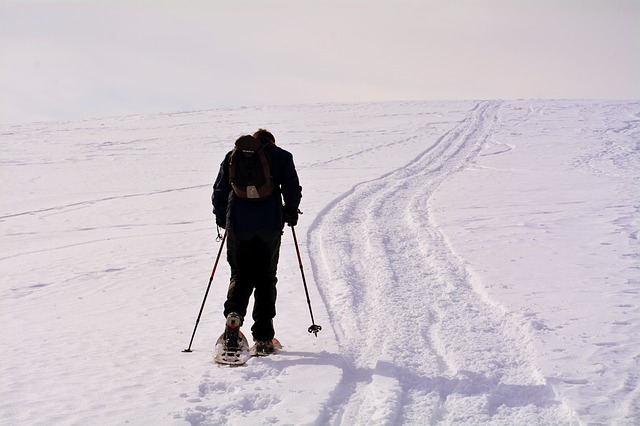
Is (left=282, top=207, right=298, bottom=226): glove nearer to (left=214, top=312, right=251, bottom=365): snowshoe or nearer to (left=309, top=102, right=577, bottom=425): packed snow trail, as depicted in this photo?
(left=214, top=312, right=251, bottom=365): snowshoe

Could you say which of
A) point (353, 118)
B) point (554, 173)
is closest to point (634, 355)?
point (554, 173)

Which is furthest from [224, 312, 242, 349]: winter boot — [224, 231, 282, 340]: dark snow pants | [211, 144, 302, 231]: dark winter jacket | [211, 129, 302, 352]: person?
[211, 144, 302, 231]: dark winter jacket

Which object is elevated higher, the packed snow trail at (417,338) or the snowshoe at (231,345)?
the snowshoe at (231,345)

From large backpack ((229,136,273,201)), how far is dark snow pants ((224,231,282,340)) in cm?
33

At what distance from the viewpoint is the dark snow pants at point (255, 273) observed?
5.55 meters

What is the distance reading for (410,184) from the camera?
1706 cm

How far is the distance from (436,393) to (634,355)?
1.79 m

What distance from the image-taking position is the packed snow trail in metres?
4.50

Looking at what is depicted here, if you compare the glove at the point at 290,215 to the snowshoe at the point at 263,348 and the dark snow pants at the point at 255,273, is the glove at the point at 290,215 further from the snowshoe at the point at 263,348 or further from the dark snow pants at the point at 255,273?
the snowshoe at the point at 263,348

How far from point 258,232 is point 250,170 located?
506 millimetres

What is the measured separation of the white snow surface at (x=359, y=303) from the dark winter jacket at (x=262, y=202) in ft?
3.61

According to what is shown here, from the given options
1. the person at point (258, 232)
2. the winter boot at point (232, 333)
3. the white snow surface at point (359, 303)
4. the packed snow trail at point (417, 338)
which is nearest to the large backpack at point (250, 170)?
the person at point (258, 232)

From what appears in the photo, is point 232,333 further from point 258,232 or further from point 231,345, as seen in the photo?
point 258,232

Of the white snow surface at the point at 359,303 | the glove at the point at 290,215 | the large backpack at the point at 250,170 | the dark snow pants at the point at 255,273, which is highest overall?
the large backpack at the point at 250,170
